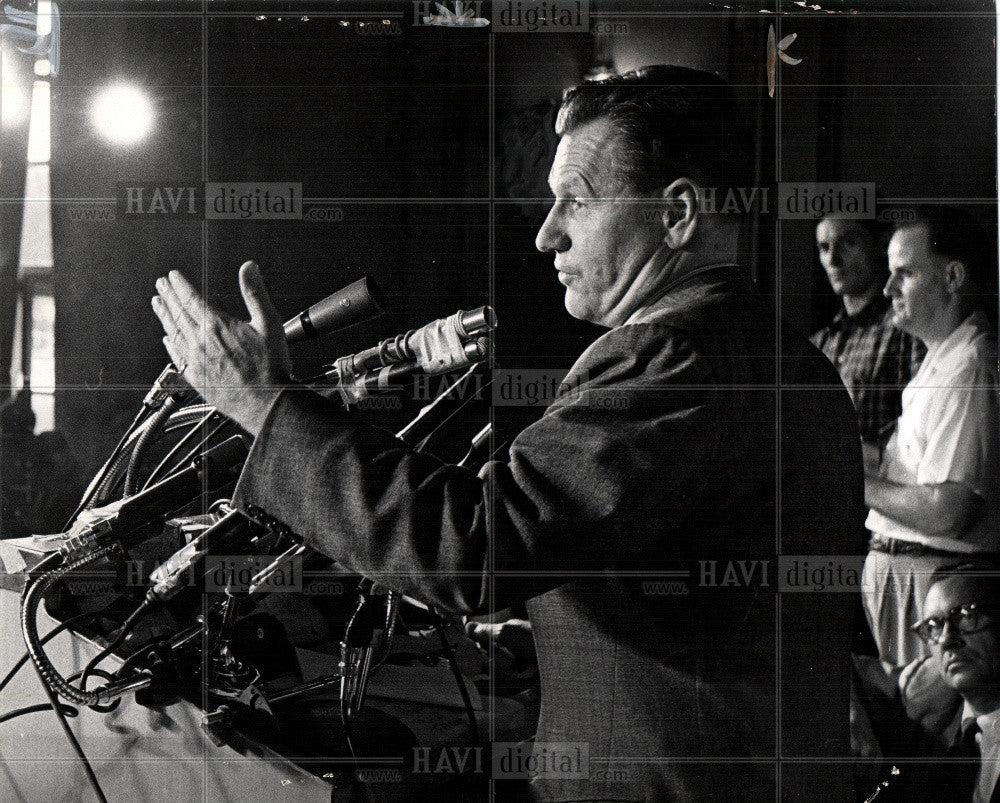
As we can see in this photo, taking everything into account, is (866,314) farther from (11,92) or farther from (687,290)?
(11,92)

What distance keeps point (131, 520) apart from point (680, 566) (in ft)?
2.58

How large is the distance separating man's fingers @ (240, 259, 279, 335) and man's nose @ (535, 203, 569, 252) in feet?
1.29

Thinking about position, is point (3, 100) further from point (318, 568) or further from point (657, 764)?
point (657, 764)

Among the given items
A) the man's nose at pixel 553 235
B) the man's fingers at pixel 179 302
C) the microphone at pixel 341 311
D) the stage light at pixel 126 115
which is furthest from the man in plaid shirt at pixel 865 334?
the stage light at pixel 126 115

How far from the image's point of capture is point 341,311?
4.51 ft

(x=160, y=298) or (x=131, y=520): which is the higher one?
(x=160, y=298)

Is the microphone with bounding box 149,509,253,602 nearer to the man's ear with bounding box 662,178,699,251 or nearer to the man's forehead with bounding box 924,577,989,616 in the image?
the man's ear with bounding box 662,178,699,251

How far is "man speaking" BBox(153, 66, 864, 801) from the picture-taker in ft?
4.09

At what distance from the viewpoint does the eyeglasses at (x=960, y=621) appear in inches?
56.3

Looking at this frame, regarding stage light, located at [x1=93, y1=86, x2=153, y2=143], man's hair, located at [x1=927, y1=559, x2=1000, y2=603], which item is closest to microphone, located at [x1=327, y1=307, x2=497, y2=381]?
stage light, located at [x1=93, y1=86, x2=153, y2=143]

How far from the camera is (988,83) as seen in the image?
144 centimetres

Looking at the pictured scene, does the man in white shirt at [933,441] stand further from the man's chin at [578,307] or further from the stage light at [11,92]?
the stage light at [11,92]

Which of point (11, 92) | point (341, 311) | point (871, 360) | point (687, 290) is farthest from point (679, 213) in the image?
point (11, 92)

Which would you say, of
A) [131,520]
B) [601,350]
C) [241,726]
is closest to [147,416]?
[131,520]
